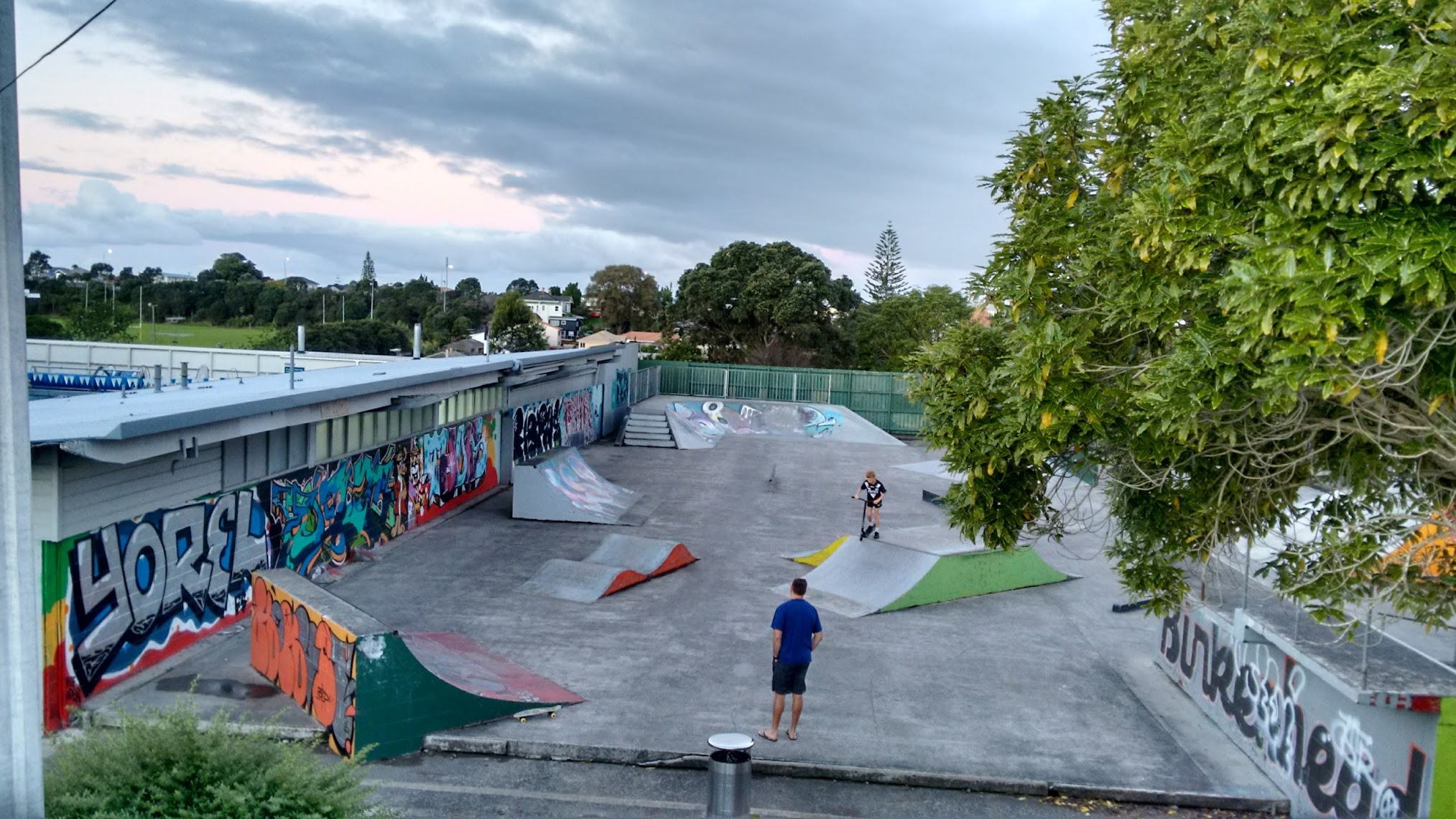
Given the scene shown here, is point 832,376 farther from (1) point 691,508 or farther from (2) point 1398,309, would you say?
(2) point 1398,309

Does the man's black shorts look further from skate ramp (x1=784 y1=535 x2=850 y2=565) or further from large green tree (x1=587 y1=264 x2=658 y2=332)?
large green tree (x1=587 y1=264 x2=658 y2=332)

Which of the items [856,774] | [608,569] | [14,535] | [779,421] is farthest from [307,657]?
[779,421]

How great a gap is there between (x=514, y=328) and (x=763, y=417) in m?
34.5

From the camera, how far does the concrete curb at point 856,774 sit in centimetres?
883

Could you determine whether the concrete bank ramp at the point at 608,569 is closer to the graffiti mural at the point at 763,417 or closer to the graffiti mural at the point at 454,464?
the graffiti mural at the point at 454,464

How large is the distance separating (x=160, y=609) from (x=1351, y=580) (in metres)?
11.5

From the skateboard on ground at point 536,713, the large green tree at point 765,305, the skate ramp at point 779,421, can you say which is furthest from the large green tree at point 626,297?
the skateboard on ground at point 536,713

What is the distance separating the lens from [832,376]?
147ft

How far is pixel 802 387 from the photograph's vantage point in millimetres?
45031

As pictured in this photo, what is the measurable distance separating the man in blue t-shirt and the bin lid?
1885mm

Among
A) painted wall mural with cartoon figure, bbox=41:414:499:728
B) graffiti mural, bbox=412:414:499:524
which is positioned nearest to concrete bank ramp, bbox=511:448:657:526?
graffiti mural, bbox=412:414:499:524

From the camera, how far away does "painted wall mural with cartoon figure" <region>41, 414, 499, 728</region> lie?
962 cm

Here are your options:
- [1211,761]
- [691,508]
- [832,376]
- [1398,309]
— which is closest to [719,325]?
[832,376]

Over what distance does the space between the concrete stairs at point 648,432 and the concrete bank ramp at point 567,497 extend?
10741mm
